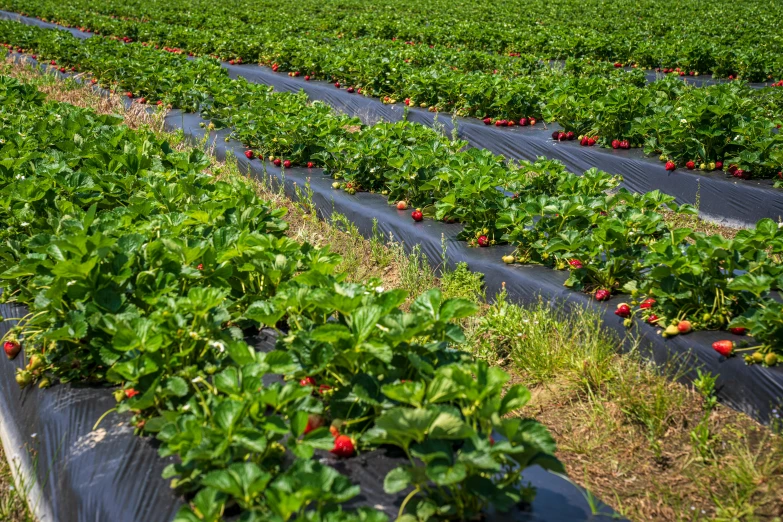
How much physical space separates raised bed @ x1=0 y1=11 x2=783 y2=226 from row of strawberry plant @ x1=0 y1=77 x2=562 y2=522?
4.30 meters

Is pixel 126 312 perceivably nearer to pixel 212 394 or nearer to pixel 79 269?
pixel 79 269

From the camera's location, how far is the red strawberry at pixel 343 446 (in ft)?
7.76

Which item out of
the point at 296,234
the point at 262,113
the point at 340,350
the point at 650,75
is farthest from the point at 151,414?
the point at 650,75

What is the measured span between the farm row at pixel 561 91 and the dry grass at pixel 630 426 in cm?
335

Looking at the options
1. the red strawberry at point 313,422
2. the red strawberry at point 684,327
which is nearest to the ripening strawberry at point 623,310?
the red strawberry at point 684,327

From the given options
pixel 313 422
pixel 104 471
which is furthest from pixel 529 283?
pixel 104 471

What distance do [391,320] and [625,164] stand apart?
527cm

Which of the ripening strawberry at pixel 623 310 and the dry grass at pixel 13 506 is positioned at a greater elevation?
the ripening strawberry at pixel 623 310

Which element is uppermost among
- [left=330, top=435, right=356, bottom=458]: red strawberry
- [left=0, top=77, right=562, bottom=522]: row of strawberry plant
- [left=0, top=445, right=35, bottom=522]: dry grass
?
[left=0, top=77, right=562, bottom=522]: row of strawberry plant

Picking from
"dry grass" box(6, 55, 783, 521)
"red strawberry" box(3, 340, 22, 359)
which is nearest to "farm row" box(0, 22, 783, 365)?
"dry grass" box(6, 55, 783, 521)

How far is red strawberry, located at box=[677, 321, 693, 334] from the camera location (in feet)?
11.5

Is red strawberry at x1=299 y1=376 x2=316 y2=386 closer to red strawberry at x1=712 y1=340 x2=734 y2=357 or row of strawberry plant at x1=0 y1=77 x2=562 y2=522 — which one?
row of strawberry plant at x1=0 y1=77 x2=562 y2=522

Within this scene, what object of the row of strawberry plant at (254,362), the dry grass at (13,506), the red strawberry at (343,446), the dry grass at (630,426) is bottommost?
the dry grass at (13,506)

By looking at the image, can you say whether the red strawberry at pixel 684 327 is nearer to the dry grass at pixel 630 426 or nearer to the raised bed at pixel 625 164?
the dry grass at pixel 630 426
